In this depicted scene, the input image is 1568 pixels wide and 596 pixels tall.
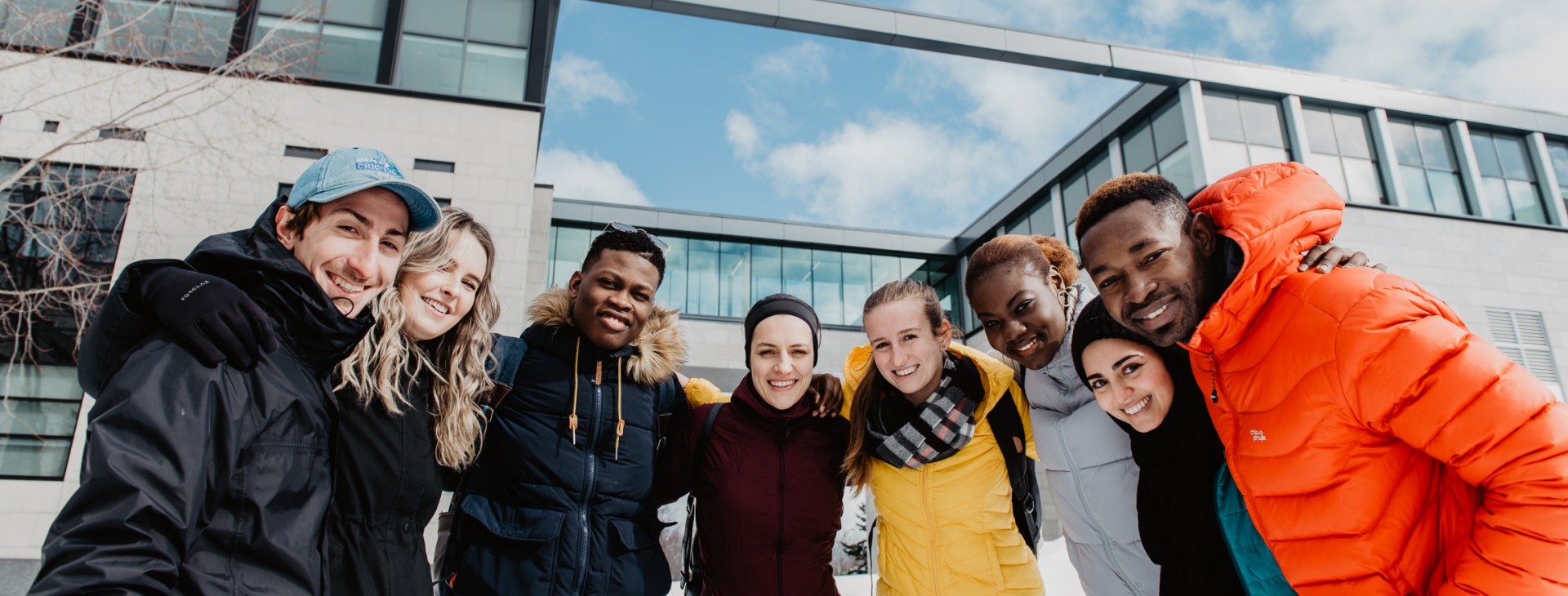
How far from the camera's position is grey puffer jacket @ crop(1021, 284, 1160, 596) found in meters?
2.85

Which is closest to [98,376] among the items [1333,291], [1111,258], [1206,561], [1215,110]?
[1111,258]

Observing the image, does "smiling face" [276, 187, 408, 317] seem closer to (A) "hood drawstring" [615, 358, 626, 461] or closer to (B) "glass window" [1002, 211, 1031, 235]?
(A) "hood drawstring" [615, 358, 626, 461]

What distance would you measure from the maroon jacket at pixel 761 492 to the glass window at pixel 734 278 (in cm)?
1859

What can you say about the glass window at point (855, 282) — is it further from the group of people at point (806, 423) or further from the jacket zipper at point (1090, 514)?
the jacket zipper at point (1090, 514)

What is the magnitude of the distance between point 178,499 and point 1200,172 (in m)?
17.6

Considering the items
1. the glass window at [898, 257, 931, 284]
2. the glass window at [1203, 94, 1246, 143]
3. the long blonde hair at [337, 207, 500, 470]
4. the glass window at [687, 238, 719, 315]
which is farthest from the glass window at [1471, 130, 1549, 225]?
the long blonde hair at [337, 207, 500, 470]

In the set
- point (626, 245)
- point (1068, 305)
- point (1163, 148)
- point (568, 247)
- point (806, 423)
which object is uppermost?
point (1163, 148)

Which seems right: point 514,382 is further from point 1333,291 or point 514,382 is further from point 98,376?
point 1333,291

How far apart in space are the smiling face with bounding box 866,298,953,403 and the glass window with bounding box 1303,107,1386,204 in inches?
665

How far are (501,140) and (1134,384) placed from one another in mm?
12541

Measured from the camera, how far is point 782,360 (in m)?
3.23

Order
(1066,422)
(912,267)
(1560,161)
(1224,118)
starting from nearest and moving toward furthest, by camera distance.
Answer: (1066,422) → (1224,118) → (1560,161) → (912,267)

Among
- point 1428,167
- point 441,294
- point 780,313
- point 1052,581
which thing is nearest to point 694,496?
point 780,313

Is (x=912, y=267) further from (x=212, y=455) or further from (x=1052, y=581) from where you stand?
(x=212, y=455)
